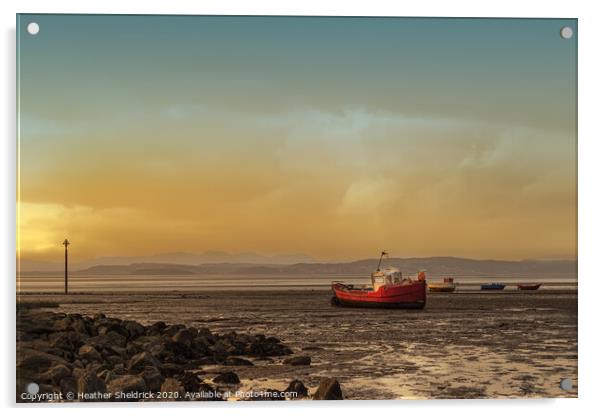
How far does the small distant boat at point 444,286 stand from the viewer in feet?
22.9

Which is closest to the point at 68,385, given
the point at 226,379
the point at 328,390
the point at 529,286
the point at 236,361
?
the point at 226,379

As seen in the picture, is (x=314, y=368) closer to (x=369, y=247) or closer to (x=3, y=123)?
(x=369, y=247)

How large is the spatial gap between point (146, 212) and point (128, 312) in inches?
30.3

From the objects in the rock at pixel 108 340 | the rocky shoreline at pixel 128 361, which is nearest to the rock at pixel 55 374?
the rocky shoreline at pixel 128 361

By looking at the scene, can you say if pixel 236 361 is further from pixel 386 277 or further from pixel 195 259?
pixel 386 277

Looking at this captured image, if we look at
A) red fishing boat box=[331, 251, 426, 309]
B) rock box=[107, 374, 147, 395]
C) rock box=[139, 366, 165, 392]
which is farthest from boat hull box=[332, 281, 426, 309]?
rock box=[107, 374, 147, 395]

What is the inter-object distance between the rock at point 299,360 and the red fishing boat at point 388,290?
52cm

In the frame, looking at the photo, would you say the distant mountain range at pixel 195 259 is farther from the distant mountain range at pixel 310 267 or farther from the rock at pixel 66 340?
the rock at pixel 66 340

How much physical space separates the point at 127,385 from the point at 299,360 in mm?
1271

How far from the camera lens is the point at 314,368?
265 inches

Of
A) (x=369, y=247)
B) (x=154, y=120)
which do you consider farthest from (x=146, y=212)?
(x=369, y=247)

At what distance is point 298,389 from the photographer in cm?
663

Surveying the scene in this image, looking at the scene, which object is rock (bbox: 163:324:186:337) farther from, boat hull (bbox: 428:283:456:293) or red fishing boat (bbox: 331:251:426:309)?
boat hull (bbox: 428:283:456:293)
